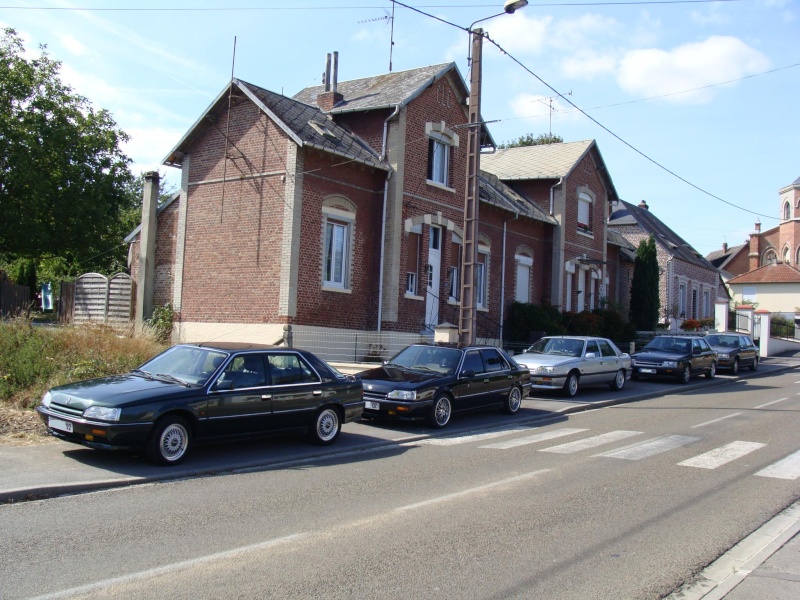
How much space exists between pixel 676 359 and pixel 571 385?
21.1ft

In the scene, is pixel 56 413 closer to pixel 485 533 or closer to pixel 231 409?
pixel 231 409

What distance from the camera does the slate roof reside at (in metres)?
26.5

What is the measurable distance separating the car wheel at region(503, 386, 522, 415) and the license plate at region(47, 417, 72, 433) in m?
8.73

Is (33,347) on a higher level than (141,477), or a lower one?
higher

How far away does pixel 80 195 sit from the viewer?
33.0m

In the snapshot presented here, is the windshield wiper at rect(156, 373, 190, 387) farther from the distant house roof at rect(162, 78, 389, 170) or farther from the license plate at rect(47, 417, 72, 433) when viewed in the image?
the distant house roof at rect(162, 78, 389, 170)

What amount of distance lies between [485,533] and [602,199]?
98.4 ft

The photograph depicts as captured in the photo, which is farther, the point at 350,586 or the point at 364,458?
the point at 364,458

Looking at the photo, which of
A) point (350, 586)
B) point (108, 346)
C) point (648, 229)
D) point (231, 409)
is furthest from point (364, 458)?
point (648, 229)

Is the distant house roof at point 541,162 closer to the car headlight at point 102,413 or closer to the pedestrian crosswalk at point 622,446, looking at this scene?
the pedestrian crosswalk at point 622,446

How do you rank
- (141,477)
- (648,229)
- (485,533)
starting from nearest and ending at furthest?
(485,533) < (141,477) < (648,229)

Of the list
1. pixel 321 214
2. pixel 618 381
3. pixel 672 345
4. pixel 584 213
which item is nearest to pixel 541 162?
pixel 584 213

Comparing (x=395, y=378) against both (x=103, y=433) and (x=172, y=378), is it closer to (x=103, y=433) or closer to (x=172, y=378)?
(x=172, y=378)

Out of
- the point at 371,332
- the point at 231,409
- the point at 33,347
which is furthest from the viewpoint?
the point at 371,332
